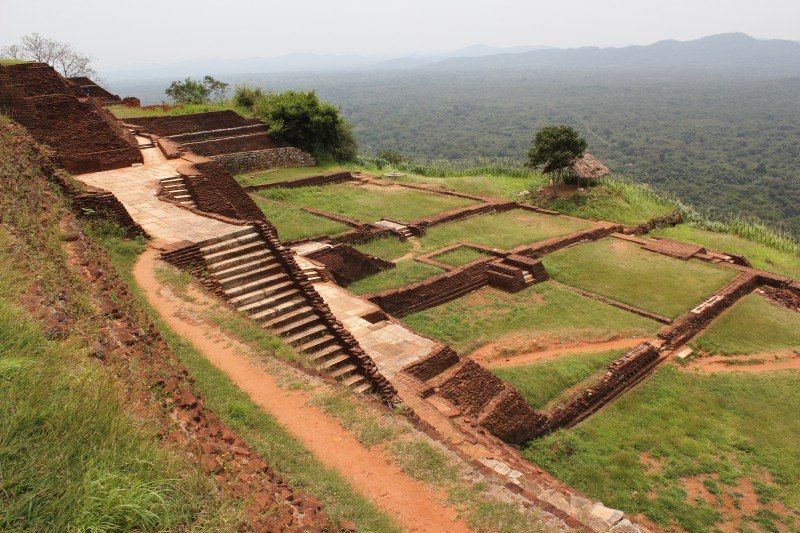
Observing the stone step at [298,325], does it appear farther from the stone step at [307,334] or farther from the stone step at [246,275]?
the stone step at [246,275]

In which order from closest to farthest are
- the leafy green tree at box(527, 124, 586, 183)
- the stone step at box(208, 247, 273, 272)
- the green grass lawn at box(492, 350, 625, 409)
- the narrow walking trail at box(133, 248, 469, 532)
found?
1. the narrow walking trail at box(133, 248, 469, 532)
2. the stone step at box(208, 247, 273, 272)
3. the green grass lawn at box(492, 350, 625, 409)
4. the leafy green tree at box(527, 124, 586, 183)

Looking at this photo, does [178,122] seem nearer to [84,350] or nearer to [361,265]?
[361,265]

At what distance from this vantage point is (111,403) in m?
3.32

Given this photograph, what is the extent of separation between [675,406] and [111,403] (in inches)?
389

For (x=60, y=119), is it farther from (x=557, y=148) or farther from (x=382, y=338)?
(x=557, y=148)

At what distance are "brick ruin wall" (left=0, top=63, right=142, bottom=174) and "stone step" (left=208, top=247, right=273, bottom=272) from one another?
258 inches


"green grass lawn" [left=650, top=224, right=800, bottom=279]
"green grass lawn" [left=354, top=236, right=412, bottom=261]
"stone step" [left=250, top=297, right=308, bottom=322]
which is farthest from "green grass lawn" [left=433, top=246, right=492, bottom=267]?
"green grass lawn" [left=650, top=224, right=800, bottom=279]

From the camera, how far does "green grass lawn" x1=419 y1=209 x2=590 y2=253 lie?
17875 millimetres

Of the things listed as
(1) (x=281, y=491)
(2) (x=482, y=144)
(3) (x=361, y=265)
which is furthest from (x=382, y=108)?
(1) (x=281, y=491)

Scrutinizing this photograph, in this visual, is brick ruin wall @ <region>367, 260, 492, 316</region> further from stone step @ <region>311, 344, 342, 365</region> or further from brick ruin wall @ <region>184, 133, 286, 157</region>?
brick ruin wall @ <region>184, 133, 286, 157</region>

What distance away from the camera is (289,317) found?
8.30 meters

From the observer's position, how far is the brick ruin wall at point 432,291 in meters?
12.9

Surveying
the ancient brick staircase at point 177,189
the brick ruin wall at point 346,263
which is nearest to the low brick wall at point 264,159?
the ancient brick staircase at point 177,189

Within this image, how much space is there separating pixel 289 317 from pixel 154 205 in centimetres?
516
